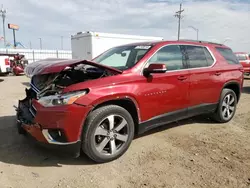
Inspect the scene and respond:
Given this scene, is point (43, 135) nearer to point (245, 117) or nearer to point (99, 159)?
point (99, 159)

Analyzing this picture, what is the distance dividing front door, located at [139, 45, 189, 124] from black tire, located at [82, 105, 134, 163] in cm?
34

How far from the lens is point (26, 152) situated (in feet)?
11.9

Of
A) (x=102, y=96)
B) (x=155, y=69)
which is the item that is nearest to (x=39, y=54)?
(x=155, y=69)

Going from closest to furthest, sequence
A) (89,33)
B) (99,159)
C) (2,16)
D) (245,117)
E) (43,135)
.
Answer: (43,135), (99,159), (245,117), (89,33), (2,16)

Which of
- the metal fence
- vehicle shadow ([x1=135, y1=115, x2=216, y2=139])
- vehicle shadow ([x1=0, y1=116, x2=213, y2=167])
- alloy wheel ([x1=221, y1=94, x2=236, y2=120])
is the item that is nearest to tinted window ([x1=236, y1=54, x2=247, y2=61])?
alloy wheel ([x1=221, y1=94, x2=236, y2=120])

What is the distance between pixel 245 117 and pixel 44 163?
463 cm

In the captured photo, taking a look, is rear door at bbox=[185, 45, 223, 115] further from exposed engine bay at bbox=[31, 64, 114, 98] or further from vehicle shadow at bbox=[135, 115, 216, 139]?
exposed engine bay at bbox=[31, 64, 114, 98]

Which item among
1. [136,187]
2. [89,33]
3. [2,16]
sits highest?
[2,16]

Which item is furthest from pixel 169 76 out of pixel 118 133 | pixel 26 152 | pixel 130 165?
pixel 26 152

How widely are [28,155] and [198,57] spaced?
3.44m

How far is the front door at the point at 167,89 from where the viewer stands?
143 inches

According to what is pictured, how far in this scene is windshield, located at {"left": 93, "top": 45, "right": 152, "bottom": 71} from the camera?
12.4ft

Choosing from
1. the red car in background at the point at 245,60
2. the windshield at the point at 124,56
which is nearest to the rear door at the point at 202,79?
the windshield at the point at 124,56

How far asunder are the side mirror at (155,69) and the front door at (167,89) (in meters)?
0.10
